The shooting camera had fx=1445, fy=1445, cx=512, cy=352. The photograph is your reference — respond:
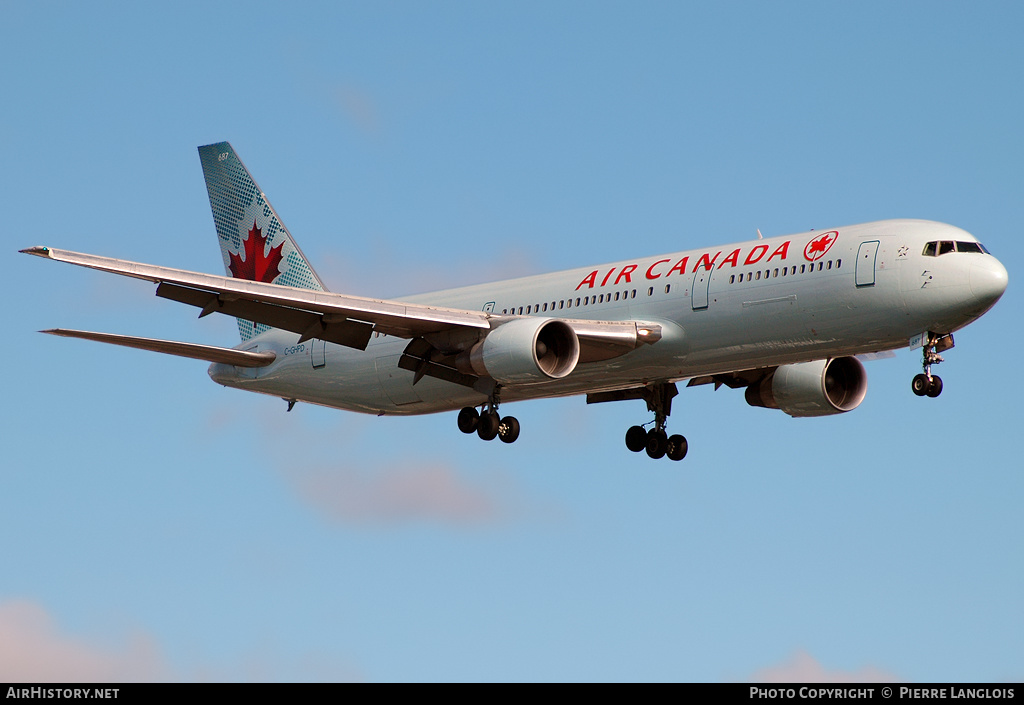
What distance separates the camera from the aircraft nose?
3281cm

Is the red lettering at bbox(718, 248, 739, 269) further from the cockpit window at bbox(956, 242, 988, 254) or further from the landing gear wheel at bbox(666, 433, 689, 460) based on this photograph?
the landing gear wheel at bbox(666, 433, 689, 460)

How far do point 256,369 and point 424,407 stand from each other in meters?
5.99

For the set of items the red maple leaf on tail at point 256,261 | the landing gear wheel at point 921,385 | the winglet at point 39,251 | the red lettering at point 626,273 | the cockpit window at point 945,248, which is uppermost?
the red maple leaf on tail at point 256,261

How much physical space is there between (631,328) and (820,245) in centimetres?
507

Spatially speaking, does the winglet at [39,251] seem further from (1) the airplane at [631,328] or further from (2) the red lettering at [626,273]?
(2) the red lettering at [626,273]

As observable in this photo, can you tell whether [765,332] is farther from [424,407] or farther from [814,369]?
[424,407]

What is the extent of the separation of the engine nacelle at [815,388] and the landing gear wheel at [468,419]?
847 centimetres

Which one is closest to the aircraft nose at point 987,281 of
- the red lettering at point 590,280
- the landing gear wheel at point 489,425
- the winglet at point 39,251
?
the red lettering at point 590,280

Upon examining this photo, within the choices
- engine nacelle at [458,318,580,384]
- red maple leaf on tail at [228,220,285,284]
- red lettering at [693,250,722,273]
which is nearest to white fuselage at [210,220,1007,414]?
red lettering at [693,250,722,273]

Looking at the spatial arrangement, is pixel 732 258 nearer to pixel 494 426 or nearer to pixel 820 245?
pixel 820 245

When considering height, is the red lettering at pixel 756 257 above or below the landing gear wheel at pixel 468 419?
above

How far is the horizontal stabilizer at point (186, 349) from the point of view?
37.5 m

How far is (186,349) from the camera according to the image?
135 ft

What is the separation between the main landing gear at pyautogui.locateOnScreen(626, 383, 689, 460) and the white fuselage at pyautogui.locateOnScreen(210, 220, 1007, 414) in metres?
3.14
